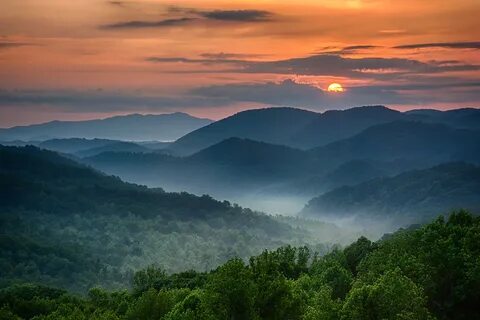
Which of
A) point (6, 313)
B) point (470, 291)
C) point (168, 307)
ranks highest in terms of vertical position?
point (470, 291)

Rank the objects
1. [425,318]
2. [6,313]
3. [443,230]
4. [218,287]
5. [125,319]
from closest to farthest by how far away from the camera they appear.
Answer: [425,318] < [218,287] < [125,319] < [443,230] < [6,313]

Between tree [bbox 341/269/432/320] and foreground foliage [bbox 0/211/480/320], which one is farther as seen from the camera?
foreground foliage [bbox 0/211/480/320]

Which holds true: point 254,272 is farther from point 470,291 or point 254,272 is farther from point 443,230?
point 443,230

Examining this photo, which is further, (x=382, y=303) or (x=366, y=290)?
(x=366, y=290)

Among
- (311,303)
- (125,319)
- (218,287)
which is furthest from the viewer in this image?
(125,319)

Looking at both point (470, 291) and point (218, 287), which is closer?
point (218, 287)

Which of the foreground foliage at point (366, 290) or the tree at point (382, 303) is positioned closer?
the tree at point (382, 303)

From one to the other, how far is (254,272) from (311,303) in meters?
11.9

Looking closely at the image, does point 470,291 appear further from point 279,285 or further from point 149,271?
point 149,271

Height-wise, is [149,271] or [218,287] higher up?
[218,287]

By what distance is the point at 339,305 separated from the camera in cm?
6556

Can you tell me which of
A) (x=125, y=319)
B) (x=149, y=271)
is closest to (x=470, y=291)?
(x=125, y=319)

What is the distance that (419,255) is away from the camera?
Answer: 87312 mm

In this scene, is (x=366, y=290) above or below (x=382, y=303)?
above
